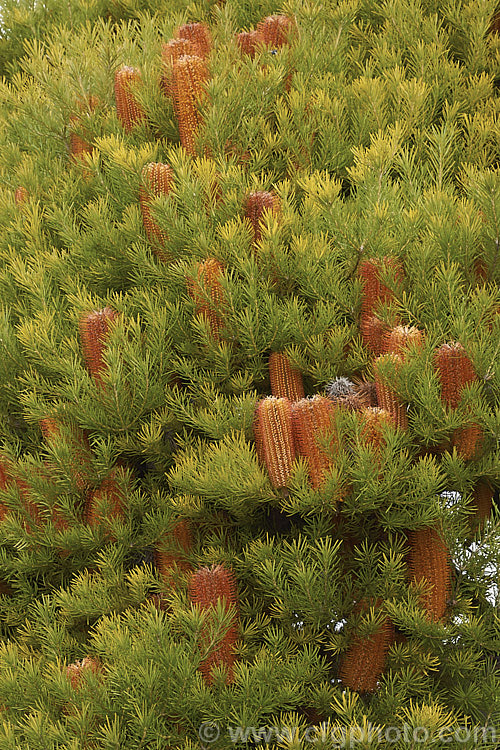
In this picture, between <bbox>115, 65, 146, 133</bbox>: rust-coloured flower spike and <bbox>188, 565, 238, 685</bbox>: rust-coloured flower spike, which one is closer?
<bbox>188, 565, 238, 685</bbox>: rust-coloured flower spike

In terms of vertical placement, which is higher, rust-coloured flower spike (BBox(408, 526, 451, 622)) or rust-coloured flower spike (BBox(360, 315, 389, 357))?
rust-coloured flower spike (BBox(360, 315, 389, 357))

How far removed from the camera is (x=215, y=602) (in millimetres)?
2922

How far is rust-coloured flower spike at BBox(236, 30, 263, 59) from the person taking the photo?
172 inches

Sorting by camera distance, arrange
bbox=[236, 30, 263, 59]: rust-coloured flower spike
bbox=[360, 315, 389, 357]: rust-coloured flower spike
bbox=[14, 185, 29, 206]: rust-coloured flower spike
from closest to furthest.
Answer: bbox=[360, 315, 389, 357]: rust-coloured flower spike → bbox=[14, 185, 29, 206]: rust-coloured flower spike → bbox=[236, 30, 263, 59]: rust-coloured flower spike

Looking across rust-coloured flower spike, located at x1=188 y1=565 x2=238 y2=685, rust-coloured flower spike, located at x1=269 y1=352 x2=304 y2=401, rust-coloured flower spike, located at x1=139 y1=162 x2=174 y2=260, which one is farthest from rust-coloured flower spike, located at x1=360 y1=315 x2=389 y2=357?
rust-coloured flower spike, located at x1=188 y1=565 x2=238 y2=685

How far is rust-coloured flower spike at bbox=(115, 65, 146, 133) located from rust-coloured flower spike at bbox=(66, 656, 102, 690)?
2400mm

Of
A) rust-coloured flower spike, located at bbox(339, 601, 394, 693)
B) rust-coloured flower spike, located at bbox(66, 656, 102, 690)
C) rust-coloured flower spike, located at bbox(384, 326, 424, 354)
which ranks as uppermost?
rust-coloured flower spike, located at bbox(384, 326, 424, 354)

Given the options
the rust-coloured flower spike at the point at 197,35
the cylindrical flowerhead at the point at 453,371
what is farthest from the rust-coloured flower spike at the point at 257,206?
the rust-coloured flower spike at the point at 197,35

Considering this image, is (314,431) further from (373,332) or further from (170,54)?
(170,54)

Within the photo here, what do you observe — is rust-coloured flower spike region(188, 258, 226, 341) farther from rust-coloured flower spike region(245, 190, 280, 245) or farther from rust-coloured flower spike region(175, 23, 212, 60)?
rust-coloured flower spike region(175, 23, 212, 60)

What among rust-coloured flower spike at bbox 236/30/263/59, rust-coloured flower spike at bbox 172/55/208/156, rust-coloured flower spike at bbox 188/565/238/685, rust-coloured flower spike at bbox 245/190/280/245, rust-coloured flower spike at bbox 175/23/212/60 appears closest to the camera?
rust-coloured flower spike at bbox 188/565/238/685

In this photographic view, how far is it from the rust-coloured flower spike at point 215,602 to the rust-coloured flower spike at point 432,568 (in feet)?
2.13

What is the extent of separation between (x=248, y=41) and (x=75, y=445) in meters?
2.35

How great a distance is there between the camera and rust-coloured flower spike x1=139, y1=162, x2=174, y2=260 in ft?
11.6
